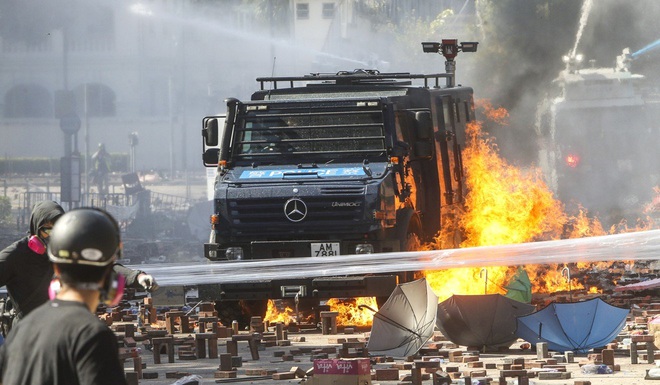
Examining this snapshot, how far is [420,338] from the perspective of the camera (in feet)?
47.1

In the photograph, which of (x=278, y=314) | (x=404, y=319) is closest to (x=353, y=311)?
(x=278, y=314)

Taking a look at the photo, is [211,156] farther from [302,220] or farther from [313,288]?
[313,288]

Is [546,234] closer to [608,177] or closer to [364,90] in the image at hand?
[364,90]

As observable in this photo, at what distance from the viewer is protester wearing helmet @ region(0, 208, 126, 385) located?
→ 16.0 ft

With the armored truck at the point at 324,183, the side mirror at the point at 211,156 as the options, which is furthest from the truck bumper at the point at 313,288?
the side mirror at the point at 211,156

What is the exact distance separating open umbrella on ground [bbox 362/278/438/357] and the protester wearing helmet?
938 cm

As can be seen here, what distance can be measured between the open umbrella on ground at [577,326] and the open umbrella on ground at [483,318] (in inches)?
17.4

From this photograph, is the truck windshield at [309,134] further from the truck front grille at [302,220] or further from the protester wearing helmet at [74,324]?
the protester wearing helmet at [74,324]

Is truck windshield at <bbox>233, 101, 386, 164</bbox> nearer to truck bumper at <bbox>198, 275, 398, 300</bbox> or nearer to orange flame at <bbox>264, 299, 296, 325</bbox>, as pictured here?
truck bumper at <bbox>198, 275, 398, 300</bbox>

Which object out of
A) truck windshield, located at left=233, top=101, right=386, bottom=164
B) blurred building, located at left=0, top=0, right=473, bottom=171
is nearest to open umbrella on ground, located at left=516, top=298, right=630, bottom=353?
truck windshield, located at left=233, top=101, right=386, bottom=164

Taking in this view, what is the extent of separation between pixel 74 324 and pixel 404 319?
9.78 meters

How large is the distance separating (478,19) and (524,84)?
484 cm

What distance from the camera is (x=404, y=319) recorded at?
14.5 m

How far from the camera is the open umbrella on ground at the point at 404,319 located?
14.4m
